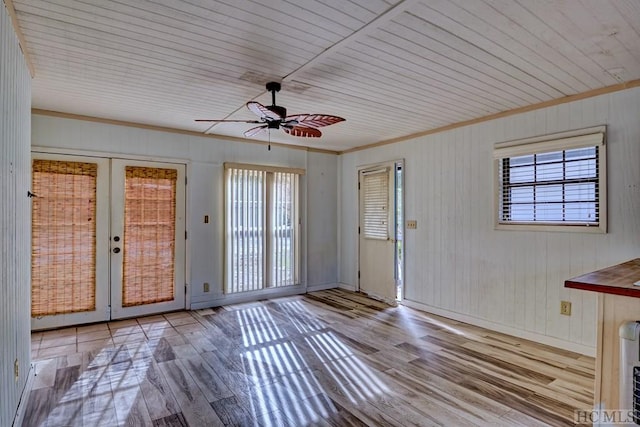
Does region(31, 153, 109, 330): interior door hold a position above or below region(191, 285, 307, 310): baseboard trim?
above

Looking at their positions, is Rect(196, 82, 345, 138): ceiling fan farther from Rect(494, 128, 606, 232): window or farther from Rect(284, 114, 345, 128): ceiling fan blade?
Rect(494, 128, 606, 232): window

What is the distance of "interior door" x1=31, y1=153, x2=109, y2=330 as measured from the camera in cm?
397

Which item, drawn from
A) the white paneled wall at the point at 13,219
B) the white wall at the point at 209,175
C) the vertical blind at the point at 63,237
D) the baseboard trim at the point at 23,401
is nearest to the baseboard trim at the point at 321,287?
the white wall at the point at 209,175

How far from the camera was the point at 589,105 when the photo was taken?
3.30m

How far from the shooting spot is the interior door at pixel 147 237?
4430 mm

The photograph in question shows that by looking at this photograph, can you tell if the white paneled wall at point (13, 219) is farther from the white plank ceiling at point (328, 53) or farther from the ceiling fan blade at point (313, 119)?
the ceiling fan blade at point (313, 119)

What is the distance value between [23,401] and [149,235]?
2.45 meters

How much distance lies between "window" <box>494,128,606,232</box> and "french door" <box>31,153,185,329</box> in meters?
4.15

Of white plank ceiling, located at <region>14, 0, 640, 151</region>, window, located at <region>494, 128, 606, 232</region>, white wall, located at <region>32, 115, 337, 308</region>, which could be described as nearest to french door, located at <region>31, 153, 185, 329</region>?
white wall, located at <region>32, 115, 337, 308</region>

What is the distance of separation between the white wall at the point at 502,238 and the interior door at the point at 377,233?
31cm

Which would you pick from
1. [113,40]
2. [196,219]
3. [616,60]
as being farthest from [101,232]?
[616,60]

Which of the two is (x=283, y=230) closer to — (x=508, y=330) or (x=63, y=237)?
(x=63, y=237)

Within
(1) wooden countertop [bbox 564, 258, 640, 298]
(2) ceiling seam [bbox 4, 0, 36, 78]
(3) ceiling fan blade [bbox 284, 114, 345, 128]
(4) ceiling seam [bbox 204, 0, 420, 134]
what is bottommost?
(1) wooden countertop [bbox 564, 258, 640, 298]

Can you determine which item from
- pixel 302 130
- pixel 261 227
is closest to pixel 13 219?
pixel 302 130
